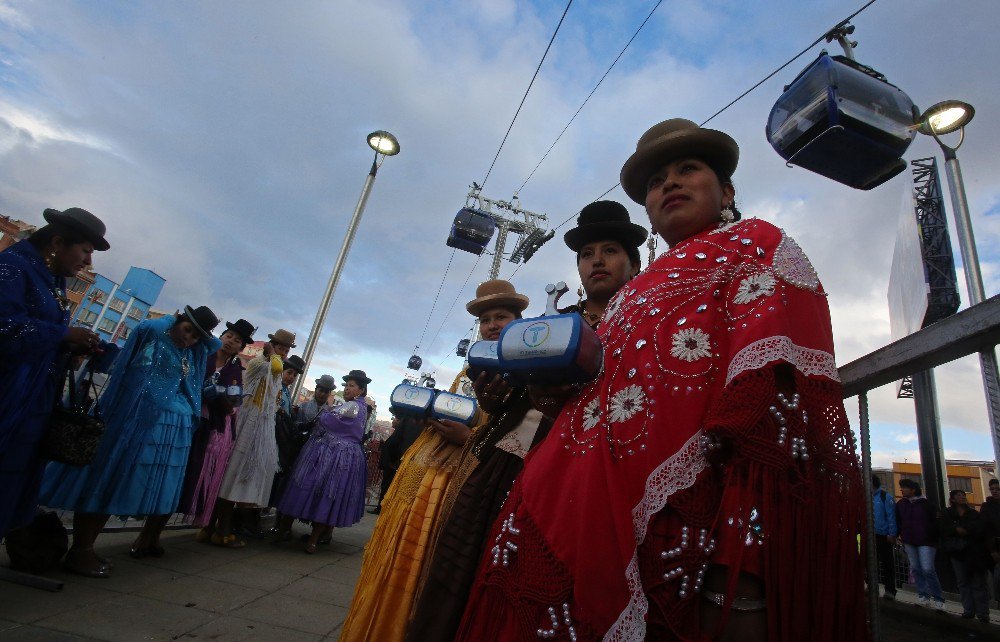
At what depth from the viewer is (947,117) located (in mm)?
5676

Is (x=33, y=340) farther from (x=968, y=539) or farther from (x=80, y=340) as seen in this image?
(x=968, y=539)

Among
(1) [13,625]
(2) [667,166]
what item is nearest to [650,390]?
(2) [667,166]

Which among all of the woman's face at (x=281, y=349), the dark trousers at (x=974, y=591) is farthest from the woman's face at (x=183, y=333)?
the dark trousers at (x=974, y=591)

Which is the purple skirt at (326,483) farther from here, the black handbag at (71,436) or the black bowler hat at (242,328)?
the black handbag at (71,436)

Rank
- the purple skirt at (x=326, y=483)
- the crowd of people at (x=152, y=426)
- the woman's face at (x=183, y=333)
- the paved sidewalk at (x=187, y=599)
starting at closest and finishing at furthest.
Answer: the paved sidewalk at (x=187, y=599), the crowd of people at (x=152, y=426), the woman's face at (x=183, y=333), the purple skirt at (x=326, y=483)

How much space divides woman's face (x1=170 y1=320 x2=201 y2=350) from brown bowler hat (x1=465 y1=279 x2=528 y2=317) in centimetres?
204

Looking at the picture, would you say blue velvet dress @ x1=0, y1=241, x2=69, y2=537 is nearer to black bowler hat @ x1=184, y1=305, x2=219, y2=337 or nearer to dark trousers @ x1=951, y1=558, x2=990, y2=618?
black bowler hat @ x1=184, y1=305, x2=219, y2=337

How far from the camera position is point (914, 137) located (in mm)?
3748

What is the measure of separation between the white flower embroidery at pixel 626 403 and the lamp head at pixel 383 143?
7.87 meters

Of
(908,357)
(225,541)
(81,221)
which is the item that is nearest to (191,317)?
(81,221)

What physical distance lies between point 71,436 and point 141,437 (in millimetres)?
625

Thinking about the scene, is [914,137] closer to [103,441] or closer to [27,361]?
[27,361]

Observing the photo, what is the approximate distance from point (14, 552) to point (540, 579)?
11.1 feet

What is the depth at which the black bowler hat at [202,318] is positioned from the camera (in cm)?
345
